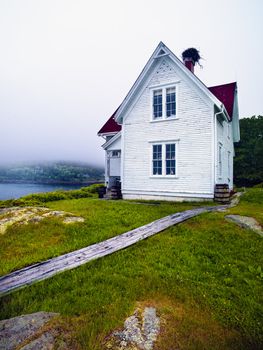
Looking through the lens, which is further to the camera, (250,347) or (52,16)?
(52,16)

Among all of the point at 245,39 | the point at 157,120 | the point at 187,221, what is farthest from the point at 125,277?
the point at 245,39

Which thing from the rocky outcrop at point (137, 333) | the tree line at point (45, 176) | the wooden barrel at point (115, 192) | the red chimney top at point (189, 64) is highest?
the red chimney top at point (189, 64)

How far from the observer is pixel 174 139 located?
13023 mm

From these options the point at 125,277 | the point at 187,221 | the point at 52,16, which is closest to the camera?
the point at 125,277

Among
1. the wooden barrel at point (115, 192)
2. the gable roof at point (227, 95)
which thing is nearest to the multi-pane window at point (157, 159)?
the wooden barrel at point (115, 192)

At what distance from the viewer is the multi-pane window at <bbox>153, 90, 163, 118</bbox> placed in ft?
45.2

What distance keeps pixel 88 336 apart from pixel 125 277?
1.49m

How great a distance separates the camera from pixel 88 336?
7.69ft

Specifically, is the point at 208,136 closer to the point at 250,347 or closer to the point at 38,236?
the point at 38,236

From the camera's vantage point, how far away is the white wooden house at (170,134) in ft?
40.0

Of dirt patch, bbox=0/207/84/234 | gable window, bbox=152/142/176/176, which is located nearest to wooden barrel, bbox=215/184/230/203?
gable window, bbox=152/142/176/176

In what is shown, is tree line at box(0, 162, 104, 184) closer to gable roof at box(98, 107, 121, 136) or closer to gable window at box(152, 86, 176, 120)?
gable roof at box(98, 107, 121, 136)

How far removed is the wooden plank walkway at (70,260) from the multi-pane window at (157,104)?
8.90 meters

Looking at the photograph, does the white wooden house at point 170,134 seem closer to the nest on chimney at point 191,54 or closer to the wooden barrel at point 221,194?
the wooden barrel at point 221,194
